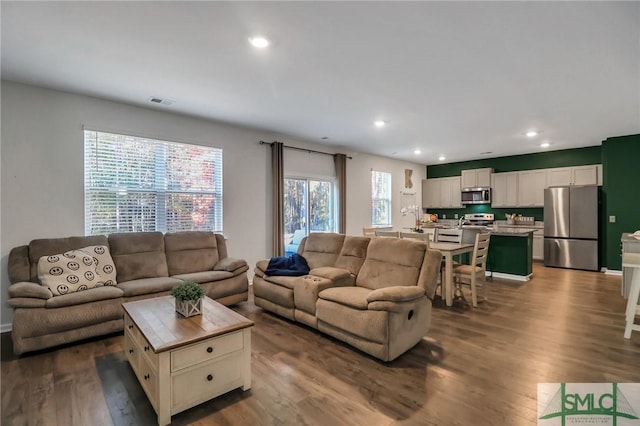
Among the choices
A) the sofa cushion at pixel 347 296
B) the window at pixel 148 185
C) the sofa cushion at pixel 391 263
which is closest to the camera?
the sofa cushion at pixel 347 296

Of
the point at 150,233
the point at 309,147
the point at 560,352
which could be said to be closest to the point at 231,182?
the point at 150,233

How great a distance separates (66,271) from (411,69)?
165 inches

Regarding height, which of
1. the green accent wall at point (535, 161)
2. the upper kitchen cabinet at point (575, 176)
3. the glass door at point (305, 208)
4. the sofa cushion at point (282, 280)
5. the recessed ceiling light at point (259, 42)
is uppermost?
the recessed ceiling light at point (259, 42)

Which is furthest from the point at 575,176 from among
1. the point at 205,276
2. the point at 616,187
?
the point at 205,276

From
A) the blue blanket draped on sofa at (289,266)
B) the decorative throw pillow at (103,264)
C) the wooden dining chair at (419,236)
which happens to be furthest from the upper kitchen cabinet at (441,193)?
the decorative throw pillow at (103,264)

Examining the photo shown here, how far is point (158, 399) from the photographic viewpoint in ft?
6.17

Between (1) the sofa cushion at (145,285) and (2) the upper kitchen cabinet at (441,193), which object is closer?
(1) the sofa cushion at (145,285)

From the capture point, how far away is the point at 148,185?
437 centimetres

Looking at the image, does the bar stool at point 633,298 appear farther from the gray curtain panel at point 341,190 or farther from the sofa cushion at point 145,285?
the sofa cushion at point 145,285

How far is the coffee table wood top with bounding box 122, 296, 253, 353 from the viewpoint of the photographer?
1.98 m

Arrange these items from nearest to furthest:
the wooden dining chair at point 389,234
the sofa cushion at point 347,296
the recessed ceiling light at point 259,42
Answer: the recessed ceiling light at point 259,42
the sofa cushion at point 347,296
the wooden dining chair at point 389,234

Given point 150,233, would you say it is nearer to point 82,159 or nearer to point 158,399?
point 82,159

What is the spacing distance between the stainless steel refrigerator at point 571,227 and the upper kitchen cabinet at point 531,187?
0.60m

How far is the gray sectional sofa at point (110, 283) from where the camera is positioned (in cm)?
281
